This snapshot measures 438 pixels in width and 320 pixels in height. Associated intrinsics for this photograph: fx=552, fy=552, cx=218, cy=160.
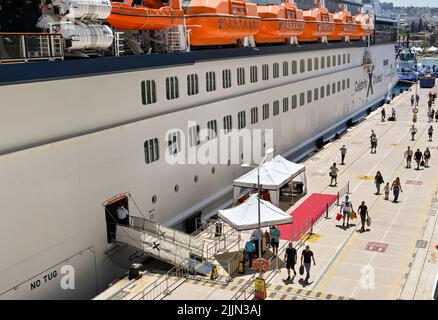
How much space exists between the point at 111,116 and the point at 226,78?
9.16m

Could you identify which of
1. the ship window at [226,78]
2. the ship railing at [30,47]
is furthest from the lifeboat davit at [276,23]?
the ship railing at [30,47]

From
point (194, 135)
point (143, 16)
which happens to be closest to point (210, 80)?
point (194, 135)

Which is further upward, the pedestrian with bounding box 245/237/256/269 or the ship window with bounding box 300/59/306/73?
A: the ship window with bounding box 300/59/306/73

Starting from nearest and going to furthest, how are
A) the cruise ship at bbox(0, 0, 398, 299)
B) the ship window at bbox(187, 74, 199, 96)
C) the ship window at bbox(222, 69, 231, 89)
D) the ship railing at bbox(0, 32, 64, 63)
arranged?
the ship railing at bbox(0, 32, 64, 63) < the cruise ship at bbox(0, 0, 398, 299) < the ship window at bbox(187, 74, 199, 96) < the ship window at bbox(222, 69, 231, 89)

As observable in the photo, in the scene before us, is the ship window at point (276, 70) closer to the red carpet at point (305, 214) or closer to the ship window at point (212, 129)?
the red carpet at point (305, 214)

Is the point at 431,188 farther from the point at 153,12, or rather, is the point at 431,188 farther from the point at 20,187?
the point at 20,187

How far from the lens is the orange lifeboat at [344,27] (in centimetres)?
4335

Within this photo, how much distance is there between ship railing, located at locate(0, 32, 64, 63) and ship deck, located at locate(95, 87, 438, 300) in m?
7.41

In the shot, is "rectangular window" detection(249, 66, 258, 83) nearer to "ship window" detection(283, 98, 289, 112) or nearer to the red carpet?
"ship window" detection(283, 98, 289, 112)

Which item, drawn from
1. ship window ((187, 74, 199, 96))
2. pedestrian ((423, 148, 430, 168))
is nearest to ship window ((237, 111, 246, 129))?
ship window ((187, 74, 199, 96))

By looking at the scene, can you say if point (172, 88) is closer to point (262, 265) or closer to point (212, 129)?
point (212, 129)

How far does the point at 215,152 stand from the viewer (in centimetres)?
2564

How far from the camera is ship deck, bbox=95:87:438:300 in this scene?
17.2m

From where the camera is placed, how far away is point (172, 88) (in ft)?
73.4
